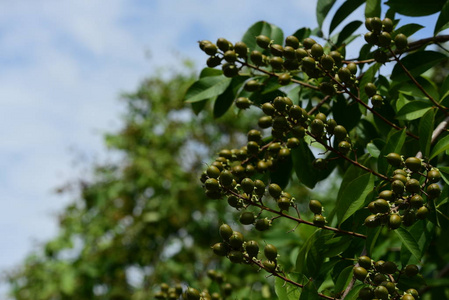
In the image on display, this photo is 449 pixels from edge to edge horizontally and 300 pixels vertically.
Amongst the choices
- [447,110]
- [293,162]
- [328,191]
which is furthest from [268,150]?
[328,191]

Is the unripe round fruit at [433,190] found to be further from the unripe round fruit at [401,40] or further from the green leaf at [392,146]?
the unripe round fruit at [401,40]

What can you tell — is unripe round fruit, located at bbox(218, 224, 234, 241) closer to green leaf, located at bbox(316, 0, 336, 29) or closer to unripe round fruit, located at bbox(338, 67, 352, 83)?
unripe round fruit, located at bbox(338, 67, 352, 83)

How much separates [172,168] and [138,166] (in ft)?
1.45

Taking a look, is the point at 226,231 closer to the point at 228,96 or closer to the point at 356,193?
the point at 356,193

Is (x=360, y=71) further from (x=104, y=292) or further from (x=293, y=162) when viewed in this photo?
(x=104, y=292)

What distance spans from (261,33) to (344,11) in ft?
0.87

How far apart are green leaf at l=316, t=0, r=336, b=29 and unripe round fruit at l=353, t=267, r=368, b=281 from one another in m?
0.93

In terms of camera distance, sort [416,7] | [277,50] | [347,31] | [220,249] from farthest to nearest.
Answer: [347,31]
[416,7]
[277,50]
[220,249]

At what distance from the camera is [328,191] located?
18.1 ft

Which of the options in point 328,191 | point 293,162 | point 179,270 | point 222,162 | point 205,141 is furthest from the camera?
point 205,141

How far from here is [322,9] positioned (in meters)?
1.71

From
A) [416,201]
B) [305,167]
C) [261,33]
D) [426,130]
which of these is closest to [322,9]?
[261,33]

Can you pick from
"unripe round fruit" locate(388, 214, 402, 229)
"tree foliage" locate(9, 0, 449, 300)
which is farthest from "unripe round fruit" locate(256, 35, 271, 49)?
"unripe round fruit" locate(388, 214, 402, 229)

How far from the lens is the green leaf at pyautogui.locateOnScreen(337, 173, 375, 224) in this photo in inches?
43.3
